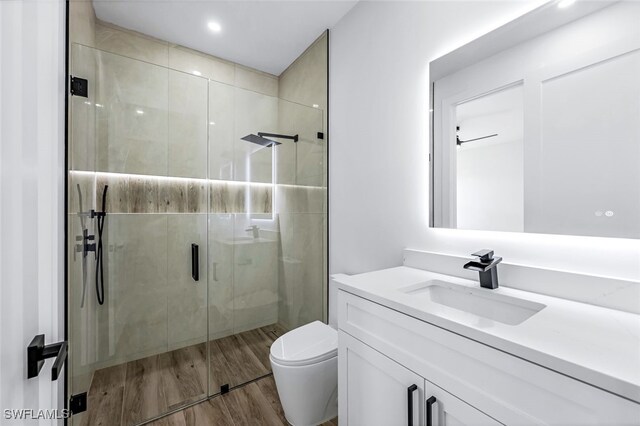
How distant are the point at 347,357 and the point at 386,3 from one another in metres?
2.01

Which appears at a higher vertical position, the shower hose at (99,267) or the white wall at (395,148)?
the white wall at (395,148)

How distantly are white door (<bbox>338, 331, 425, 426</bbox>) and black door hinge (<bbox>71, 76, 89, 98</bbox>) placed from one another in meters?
1.79

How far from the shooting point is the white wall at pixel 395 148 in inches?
43.1

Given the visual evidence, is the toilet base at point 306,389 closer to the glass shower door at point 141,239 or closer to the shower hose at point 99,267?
the glass shower door at point 141,239

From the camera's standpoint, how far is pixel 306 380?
1.47 meters

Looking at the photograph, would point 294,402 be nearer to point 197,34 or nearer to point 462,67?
point 462,67

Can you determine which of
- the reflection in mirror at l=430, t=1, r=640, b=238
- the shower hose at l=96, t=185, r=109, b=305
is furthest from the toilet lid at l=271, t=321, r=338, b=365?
the shower hose at l=96, t=185, r=109, b=305

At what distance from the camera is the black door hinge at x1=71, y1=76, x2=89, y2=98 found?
4.56 ft

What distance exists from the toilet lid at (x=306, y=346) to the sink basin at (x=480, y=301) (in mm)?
675

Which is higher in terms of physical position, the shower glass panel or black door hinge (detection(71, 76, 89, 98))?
black door hinge (detection(71, 76, 89, 98))

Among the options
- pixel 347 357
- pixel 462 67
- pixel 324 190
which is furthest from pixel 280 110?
pixel 347 357

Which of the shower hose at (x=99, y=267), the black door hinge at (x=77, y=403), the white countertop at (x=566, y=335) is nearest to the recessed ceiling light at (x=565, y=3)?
the white countertop at (x=566, y=335)

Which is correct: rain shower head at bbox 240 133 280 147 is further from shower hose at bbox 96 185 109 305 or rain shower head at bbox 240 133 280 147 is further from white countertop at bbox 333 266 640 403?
white countertop at bbox 333 266 640 403

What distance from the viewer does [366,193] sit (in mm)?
1875
